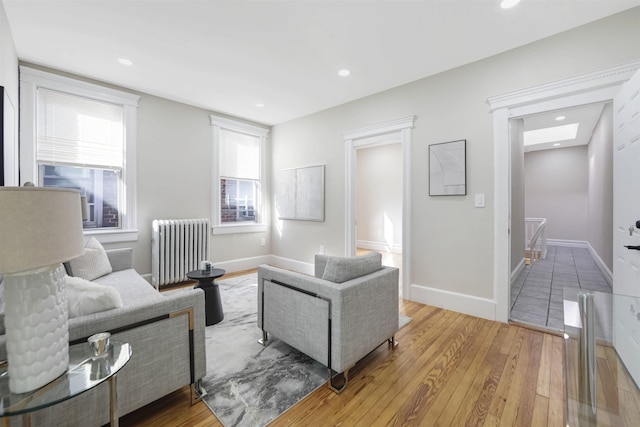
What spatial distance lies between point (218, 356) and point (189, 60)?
2.98 m

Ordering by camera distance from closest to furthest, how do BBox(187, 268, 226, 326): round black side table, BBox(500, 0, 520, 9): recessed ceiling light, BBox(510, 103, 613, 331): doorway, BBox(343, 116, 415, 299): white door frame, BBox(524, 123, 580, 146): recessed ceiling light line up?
BBox(500, 0, 520, 9): recessed ceiling light, BBox(187, 268, 226, 326): round black side table, BBox(343, 116, 415, 299): white door frame, BBox(510, 103, 613, 331): doorway, BBox(524, 123, 580, 146): recessed ceiling light

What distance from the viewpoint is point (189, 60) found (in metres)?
2.99

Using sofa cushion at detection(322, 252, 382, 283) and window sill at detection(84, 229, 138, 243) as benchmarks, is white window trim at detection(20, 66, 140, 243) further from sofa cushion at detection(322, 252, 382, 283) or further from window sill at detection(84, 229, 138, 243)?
sofa cushion at detection(322, 252, 382, 283)

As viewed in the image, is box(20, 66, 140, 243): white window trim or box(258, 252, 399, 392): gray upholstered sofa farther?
box(20, 66, 140, 243): white window trim

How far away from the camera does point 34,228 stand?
2.93 feet

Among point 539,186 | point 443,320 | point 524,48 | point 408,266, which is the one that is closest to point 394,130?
point 524,48

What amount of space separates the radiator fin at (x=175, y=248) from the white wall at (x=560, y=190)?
9.21 metres

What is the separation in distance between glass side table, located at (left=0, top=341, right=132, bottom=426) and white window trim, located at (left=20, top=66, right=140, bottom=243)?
9.67 feet

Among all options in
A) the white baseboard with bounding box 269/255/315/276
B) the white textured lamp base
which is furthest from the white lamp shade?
the white baseboard with bounding box 269/255/315/276

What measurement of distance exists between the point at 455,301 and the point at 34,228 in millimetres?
3439

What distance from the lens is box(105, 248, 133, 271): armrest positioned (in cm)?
308

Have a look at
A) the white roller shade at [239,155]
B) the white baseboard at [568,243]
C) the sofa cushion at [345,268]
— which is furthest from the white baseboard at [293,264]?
the white baseboard at [568,243]

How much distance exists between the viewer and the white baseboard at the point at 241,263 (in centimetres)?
467

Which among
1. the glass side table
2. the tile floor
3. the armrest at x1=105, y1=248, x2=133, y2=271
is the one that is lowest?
the tile floor
